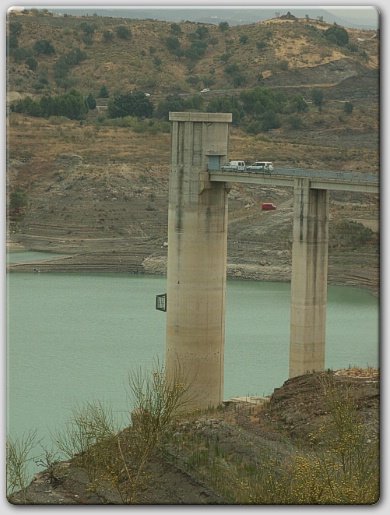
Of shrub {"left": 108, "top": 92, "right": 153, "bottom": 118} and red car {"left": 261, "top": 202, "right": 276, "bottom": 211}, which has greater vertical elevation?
shrub {"left": 108, "top": 92, "right": 153, "bottom": 118}

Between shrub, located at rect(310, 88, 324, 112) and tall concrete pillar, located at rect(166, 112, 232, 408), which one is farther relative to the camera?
shrub, located at rect(310, 88, 324, 112)

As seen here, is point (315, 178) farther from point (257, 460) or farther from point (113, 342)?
point (113, 342)

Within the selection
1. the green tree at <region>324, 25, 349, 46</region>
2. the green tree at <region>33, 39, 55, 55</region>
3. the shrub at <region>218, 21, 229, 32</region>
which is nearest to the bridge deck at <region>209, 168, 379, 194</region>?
the green tree at <region>324, 25, 349, 46</region>

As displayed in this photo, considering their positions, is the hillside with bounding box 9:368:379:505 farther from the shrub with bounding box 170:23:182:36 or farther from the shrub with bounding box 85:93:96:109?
the shrub with bounding box 170:23:182:36

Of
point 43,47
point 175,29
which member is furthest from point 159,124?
point 175,29

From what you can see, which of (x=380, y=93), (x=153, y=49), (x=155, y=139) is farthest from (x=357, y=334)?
(x=153, y=49)

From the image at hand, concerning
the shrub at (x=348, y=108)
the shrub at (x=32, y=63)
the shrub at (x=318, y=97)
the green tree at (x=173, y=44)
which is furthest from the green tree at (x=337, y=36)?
the shrub at (x=32, y=63)

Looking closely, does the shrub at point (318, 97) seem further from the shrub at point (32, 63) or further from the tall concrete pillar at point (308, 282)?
the tall concrete pillar at point (308, 282)
